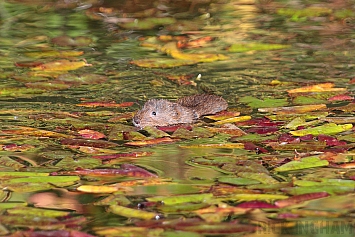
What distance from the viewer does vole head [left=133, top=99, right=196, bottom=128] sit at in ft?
22.5

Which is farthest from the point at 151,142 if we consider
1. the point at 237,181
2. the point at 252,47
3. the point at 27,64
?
the point at 252,47

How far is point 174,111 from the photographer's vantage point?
7.09 m

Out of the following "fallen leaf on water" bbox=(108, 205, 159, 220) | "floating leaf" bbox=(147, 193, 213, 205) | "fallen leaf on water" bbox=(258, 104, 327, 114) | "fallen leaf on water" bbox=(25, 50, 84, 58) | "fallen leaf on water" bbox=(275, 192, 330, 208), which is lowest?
"fallen leaf on water" bbox=(258, 104, 327, 114)

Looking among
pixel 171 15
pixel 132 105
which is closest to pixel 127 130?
pixel 132 105

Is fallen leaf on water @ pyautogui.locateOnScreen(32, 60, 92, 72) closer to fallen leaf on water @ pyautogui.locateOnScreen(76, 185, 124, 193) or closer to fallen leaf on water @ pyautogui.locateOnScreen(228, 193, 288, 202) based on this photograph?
fallen leaf on water @ pyautogui.locateOnScreen(76, 185, 124, 193)

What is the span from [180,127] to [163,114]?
1.31ft

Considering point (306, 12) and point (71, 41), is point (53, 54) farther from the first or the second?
point (306, 12)

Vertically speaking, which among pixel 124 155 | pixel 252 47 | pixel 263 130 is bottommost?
pixel 252 47

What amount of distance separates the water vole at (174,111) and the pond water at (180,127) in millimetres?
126

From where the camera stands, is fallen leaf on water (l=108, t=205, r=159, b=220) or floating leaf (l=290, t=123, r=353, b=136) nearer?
fallen leaf on water (l=108, t=205, r=159, b=220)

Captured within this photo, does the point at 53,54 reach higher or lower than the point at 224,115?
higher

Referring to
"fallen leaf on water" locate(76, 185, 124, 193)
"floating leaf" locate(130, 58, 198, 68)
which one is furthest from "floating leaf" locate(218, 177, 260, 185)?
"floating leaf" locate(130, 58, 198, 68)

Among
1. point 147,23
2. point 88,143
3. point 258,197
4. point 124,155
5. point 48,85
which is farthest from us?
point 147,23

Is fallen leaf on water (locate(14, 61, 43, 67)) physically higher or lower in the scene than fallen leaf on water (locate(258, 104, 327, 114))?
higher
